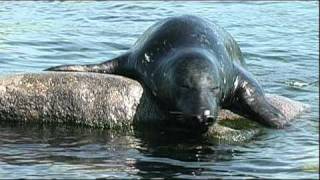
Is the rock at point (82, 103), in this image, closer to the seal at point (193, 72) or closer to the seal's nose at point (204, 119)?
the seal at point (193, 72)

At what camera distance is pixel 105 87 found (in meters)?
8.48

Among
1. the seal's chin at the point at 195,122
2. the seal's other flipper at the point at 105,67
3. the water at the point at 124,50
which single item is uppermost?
the seal's other flipper at the point at 105,67

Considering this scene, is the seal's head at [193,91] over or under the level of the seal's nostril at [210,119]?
over

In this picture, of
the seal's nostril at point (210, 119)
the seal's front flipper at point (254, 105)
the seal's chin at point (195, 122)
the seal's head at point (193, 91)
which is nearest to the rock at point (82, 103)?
the seal's front flipper at point (254, 105)

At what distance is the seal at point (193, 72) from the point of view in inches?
305

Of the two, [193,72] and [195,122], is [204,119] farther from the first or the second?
[193,72]

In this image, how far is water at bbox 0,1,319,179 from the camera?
682 cm

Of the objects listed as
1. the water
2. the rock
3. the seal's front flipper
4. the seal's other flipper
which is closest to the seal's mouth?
the water

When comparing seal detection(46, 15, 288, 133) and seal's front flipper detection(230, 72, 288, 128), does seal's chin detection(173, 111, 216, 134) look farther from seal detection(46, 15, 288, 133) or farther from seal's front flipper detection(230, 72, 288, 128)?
seal's front flipper detection(230, 72, 288, 128)

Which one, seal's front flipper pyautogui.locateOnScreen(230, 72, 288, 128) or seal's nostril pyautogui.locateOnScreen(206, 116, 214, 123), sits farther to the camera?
seal's front flipper pyautogui.locateOnScreen(230, 72, 288, 128)

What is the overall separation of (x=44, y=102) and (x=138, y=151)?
143cm

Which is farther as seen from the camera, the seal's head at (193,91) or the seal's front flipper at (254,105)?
the seal's front flipper at (254,105)

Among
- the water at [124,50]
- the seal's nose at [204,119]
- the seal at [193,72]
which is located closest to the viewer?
the water at [124,50]

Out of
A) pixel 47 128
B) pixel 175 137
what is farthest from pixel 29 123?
pixel 175 137
